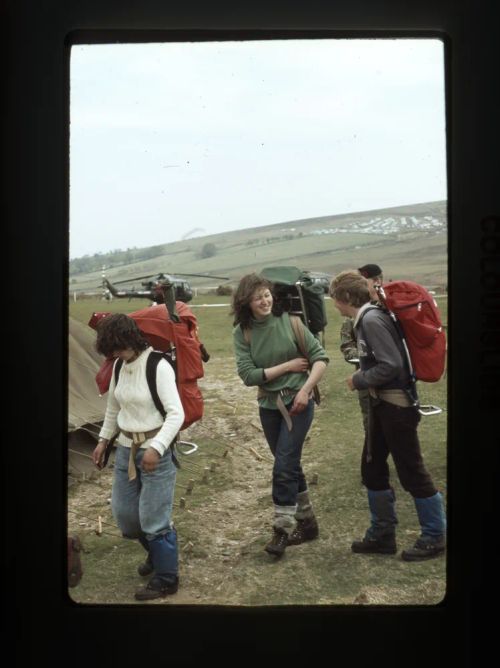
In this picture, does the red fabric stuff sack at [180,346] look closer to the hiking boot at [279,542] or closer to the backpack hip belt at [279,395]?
the backpack hip belt at [279,395]

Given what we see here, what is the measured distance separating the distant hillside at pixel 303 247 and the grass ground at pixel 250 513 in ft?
0.31

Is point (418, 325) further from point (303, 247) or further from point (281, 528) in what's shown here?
point (281, 528)

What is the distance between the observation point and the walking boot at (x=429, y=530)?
3121 mm

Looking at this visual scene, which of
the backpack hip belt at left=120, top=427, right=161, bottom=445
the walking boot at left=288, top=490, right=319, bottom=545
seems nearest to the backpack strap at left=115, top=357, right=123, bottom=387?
the backpack hip belt at left=120, top=427, right=161, bottom=445

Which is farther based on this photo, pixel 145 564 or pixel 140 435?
pixel 140 435

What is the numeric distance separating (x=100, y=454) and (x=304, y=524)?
2.08 feet

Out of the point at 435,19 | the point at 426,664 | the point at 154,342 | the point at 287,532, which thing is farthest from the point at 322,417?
the point at 435,19

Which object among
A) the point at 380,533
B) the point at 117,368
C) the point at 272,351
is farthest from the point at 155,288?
the point at 380,533

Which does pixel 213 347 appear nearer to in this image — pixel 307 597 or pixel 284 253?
pixel 284 253

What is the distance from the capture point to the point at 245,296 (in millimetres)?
3203

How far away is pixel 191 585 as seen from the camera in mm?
3141

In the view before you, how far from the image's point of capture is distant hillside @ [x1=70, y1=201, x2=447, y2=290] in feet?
10.3

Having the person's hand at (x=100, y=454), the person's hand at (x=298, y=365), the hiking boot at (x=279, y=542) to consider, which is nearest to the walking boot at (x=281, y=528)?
the hiking boot at (x=279, y=542)

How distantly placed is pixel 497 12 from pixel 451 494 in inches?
54.8
